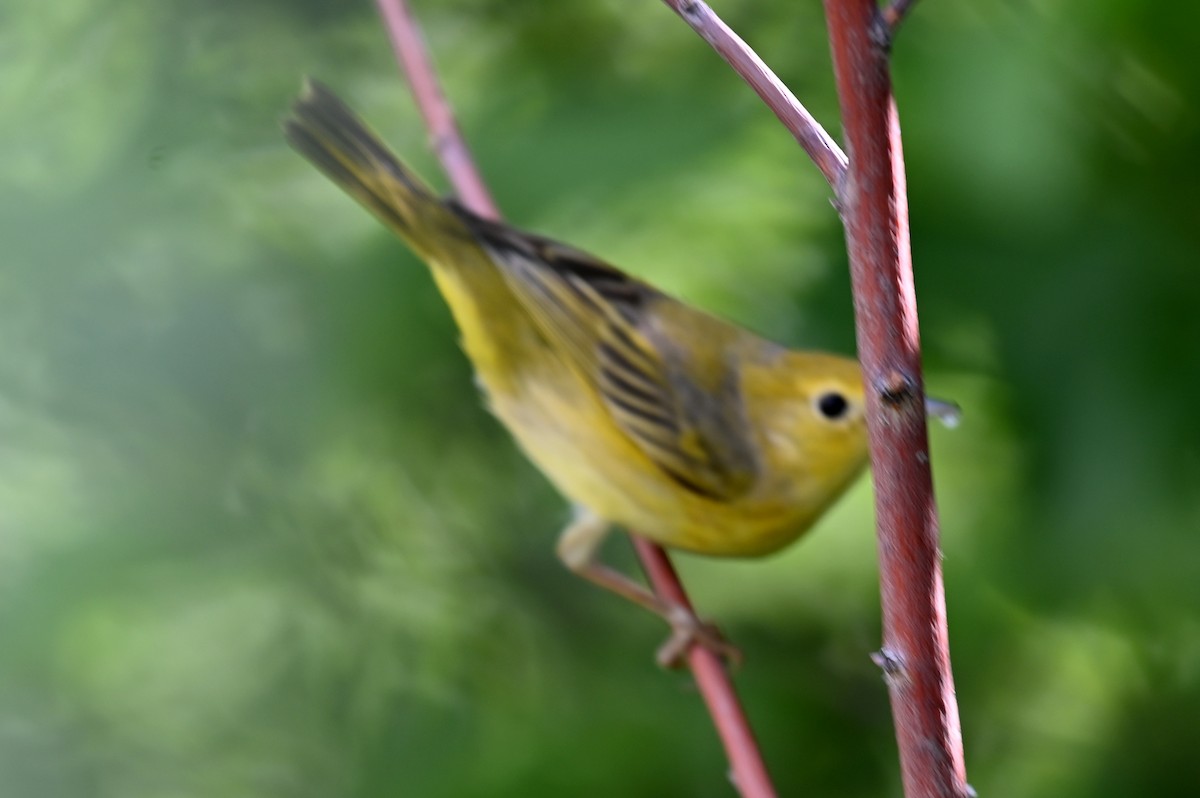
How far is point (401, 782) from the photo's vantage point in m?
1.61

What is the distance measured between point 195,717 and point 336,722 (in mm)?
210

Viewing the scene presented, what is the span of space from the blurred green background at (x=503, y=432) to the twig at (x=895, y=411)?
0.92 m

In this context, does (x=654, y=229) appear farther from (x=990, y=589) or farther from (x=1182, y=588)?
(x=1182, y=588)

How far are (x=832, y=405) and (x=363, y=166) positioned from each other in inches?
26.5

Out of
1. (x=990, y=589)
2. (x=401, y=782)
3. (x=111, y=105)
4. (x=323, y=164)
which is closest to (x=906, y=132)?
(x=990, y=589)

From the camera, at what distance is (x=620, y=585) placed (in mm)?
1762

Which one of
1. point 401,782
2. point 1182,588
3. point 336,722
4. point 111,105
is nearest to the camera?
point 1182,588

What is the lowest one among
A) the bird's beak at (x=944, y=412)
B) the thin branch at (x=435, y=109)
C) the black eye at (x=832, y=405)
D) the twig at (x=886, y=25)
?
the twig at (x=886, y=25)

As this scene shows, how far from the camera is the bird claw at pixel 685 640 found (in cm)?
159

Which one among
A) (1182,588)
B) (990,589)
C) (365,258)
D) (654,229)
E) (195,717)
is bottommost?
(1182,588)

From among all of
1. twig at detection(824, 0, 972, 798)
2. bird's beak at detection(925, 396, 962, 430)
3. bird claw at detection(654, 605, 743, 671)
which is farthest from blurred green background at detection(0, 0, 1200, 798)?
twig at detection(824, 0, 972, 798)

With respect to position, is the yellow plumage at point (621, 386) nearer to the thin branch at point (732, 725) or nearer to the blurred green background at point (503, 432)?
the blurred green background at point (503, 432)

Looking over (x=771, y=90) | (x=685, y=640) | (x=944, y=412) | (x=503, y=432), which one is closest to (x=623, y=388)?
(x=503, y=432)

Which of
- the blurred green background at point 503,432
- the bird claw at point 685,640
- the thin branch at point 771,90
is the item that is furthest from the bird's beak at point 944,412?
the thin branch at point 771,90
